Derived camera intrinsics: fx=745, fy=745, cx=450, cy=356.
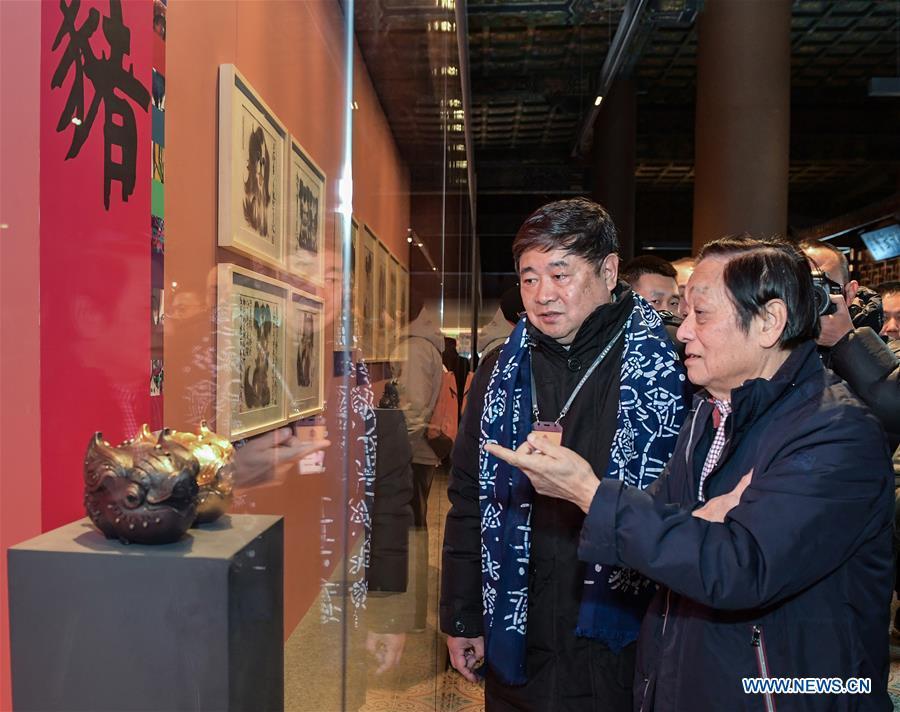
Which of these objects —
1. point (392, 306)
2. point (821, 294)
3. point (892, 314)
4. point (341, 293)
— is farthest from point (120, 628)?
point (892, 314)

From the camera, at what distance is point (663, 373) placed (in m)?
1.68

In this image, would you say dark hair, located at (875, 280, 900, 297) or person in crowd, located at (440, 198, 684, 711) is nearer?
person in crowd, located at (440, 198, 684, 711)

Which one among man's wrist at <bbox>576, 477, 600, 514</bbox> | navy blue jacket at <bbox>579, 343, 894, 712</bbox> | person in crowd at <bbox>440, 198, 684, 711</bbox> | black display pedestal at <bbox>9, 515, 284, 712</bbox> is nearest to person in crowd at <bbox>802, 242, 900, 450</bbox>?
person in crowd at <bbox>440, 198, 684, 711</bbox>

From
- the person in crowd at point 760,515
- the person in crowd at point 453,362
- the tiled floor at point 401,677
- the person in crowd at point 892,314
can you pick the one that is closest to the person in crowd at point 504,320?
the person in crowd at point 453,362

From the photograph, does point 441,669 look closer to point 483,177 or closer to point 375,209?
point 375,209

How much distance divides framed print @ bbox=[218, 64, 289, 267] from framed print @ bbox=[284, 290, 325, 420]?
5.1 inches

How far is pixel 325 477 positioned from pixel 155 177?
0.77 m

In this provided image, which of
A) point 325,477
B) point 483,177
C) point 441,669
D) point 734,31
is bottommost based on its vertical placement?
point 441,669

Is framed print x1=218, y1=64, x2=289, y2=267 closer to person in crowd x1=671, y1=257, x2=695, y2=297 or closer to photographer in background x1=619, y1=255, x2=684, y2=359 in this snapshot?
photographer in background x1=619, y1=255, x2=684, y2=359

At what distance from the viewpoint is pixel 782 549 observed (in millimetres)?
1070

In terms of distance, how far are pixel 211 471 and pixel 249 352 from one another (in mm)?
507

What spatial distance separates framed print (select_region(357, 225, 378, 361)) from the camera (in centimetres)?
187

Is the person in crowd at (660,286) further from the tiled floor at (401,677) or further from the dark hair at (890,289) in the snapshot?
the dark hair at (890,289)

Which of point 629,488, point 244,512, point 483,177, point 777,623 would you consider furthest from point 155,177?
point 483,177
